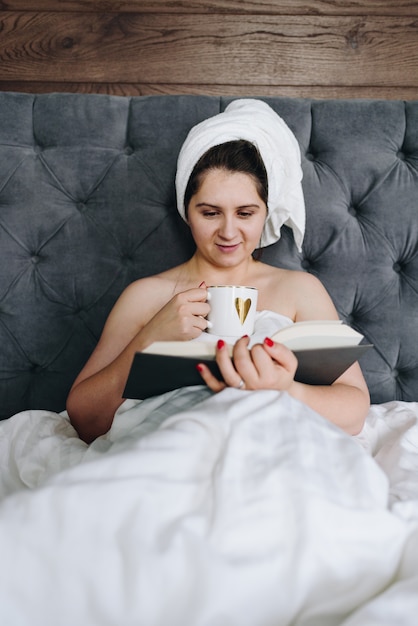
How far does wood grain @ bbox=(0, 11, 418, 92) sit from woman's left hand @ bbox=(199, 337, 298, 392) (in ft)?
3.90

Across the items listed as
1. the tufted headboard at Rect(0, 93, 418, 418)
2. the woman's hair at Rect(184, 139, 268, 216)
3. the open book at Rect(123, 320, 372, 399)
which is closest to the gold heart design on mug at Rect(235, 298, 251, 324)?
the open book at Rect(123, 320, 372, 399)

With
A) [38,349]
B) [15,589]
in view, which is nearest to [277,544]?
[15,589]

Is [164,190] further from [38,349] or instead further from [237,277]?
[38,349]

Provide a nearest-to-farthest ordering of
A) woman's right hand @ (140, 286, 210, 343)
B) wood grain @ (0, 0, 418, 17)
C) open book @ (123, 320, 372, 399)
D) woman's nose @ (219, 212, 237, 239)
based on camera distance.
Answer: open book @ (123, 320, 372, 399), woman's right hand @ (140, 286, 210, 343), woman's nose @ (219, 212, 237, 239), wood grain @ (0, 0, 418, 17)

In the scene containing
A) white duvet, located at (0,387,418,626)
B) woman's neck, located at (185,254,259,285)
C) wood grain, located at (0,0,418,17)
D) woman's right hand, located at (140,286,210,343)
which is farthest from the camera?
wood grain, located at (0,0,418,17)

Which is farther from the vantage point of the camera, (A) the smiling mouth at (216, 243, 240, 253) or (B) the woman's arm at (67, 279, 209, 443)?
(A) the smiling mouth at (216, 243, 240, 253)

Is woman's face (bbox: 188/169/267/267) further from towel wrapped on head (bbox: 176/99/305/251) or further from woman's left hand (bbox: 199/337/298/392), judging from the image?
woman's left hand (bbox: 199/337/298/392)

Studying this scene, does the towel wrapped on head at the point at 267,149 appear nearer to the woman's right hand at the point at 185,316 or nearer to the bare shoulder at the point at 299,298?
the bare shoulder at the point at 299,298

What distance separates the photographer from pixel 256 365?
0.79 m

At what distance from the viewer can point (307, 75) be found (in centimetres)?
170

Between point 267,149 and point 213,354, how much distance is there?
0.66 metres

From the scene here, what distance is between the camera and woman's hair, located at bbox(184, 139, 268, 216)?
1.21m

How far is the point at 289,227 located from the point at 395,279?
31 cm

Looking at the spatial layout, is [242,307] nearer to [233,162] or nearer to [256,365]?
[256,365]
